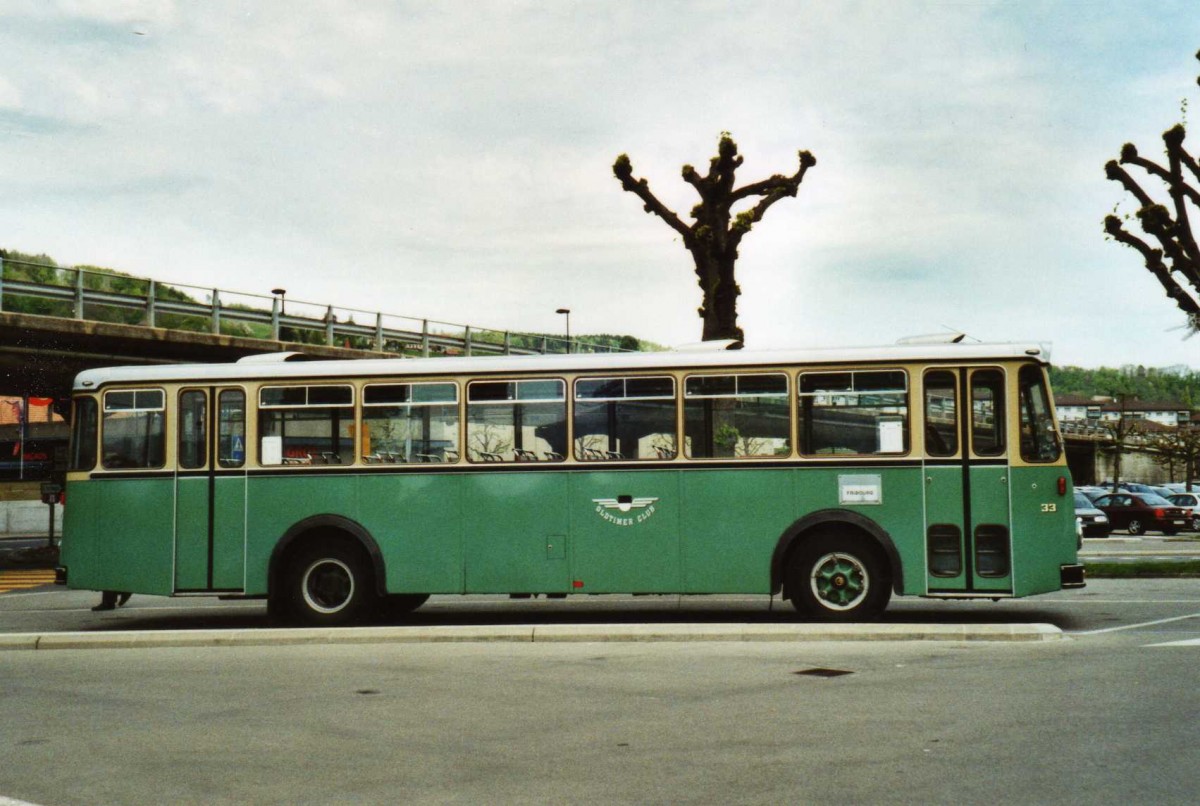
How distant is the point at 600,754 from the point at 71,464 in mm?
9789

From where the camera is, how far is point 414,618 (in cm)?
1463

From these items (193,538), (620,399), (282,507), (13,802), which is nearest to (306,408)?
(282,507)

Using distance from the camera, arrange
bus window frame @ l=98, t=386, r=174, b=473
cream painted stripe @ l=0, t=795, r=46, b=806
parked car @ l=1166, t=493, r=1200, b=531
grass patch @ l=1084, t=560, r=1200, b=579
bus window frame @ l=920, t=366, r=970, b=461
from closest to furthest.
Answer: cream painted stripe @ l=0, t=795, r=46, b=806
bus window frame @ l=920, t=366, r=970, b=461
bus window frame @ l=98, t=386, r=174, b=473
grass patch @ l=1084, t=560, r=1200, b=579
parked car @ l=1166, t=493, r=1200, b=531

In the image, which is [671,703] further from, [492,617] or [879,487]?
[492,617]

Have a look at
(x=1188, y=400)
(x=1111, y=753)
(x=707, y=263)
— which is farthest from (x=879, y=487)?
(x=1188, y=400)

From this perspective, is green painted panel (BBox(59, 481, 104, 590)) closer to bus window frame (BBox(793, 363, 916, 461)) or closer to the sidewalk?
bus window frame (BBox(793, 363, 916, 461))

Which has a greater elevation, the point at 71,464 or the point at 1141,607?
the point at 71,464

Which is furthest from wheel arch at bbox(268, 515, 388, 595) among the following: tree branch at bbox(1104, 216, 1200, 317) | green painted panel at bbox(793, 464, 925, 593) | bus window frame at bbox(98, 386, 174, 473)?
tree branch at bbox(1104, 216, 1200, 317)

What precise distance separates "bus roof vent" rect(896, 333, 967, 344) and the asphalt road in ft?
10.3

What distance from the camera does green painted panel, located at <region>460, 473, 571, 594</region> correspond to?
1317 centimetres

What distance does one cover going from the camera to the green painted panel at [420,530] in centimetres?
1335

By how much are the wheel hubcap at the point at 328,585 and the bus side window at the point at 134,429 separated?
2.13 meters

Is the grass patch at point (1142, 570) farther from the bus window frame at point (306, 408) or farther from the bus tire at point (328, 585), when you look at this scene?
the bus window frame at point (306, 408)

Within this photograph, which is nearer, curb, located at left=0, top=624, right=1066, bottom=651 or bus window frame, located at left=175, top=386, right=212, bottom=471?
curb, located at left=0, top=624, right=1066, bottom=651
